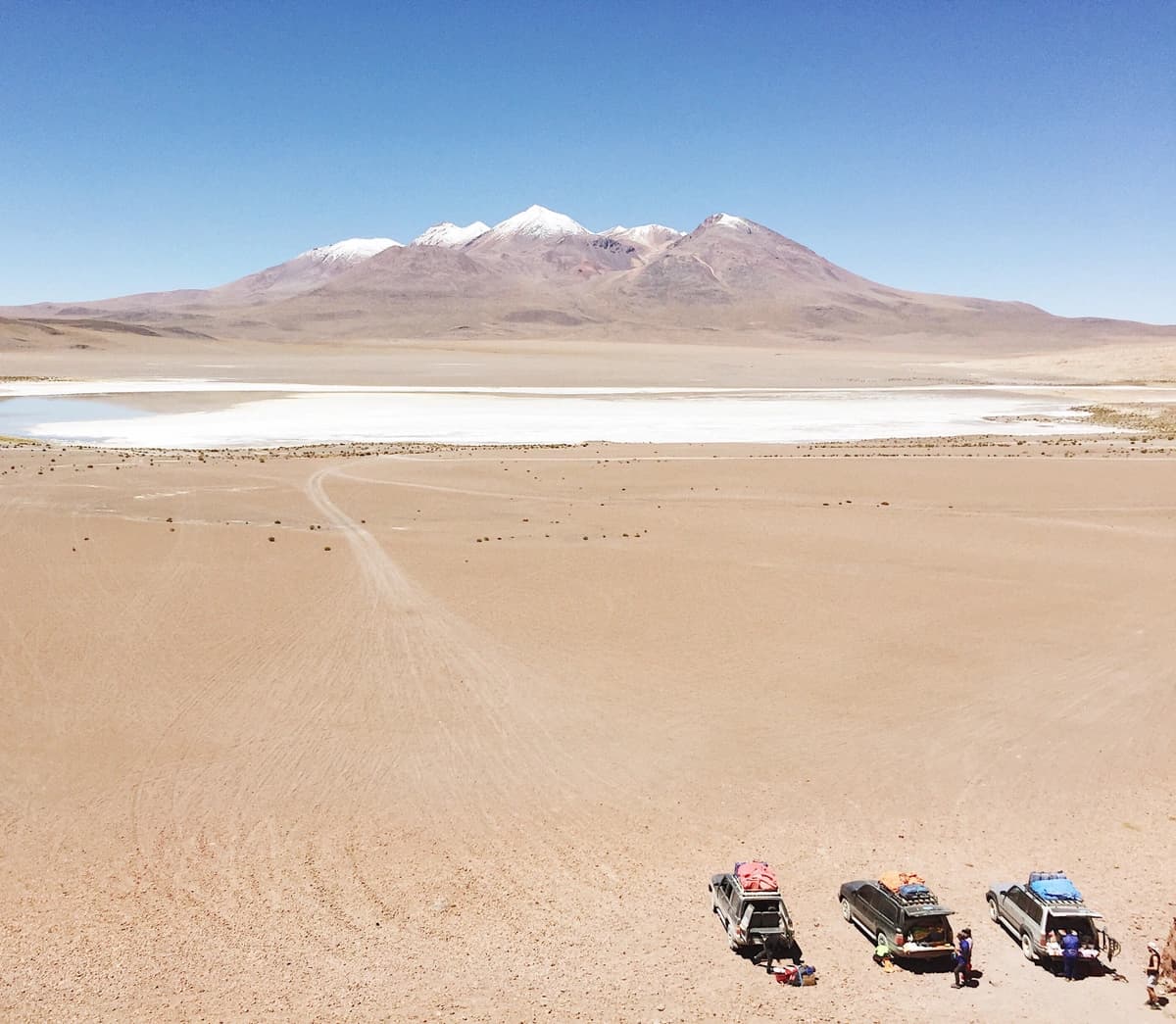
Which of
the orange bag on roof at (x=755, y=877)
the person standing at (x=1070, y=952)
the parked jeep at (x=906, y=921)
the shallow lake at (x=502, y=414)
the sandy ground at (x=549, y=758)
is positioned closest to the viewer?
the person standing at (x=1070, y=952)

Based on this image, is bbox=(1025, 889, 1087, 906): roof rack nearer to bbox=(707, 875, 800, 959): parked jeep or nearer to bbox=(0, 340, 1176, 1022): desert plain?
bbox=(0, 340, 1176, 1022): desert plain

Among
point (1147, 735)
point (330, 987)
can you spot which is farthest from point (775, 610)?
point (330, 987)

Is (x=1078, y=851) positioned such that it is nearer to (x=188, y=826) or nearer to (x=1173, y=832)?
(x=1173, y=832)

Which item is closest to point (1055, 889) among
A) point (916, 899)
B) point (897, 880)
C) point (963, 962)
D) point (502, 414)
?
point (963, 962)

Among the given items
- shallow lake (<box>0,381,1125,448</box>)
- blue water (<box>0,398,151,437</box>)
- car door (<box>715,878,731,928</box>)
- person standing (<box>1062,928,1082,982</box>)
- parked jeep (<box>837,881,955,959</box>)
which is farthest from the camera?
blue water (<box>0,398,151,437</box>)

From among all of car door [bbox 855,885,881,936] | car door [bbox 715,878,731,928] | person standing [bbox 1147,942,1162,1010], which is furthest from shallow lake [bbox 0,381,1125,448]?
person standing [bbox 1147,942,1162,1010]

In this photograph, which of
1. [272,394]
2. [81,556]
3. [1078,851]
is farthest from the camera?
[272,394]

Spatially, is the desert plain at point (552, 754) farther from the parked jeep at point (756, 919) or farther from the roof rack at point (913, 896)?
the roof rack at point (913, 896)

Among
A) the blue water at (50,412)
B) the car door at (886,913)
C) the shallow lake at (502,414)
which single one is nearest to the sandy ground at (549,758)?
the car door at (886,913)
